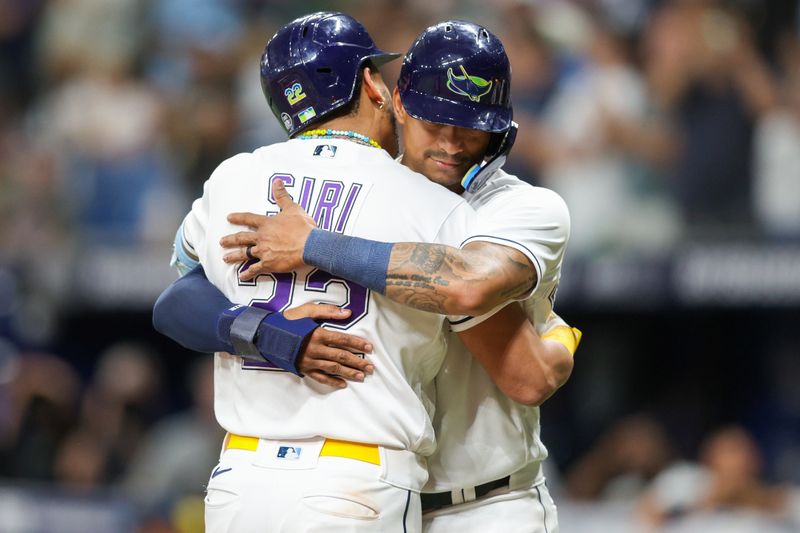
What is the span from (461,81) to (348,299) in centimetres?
58

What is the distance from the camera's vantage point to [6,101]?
838 centimetres

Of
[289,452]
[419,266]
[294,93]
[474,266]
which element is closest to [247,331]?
[289,452]

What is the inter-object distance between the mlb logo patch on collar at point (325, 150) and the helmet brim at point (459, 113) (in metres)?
0.22

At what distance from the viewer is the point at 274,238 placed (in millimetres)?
2553

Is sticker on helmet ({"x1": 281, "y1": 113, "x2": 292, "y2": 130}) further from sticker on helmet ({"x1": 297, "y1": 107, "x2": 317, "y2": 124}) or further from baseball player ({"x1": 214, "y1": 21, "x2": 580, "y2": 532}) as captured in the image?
baseball player ({"x1": 214, "y1": 21, "x2": 580, "y2": 532})

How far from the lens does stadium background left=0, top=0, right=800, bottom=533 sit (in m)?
6.41

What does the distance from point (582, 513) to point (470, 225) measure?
11.8 feet

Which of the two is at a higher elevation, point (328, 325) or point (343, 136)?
point (343, 136)

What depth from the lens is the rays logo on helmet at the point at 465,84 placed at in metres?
2.71

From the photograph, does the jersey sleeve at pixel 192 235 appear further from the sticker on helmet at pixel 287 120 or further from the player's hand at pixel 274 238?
the sticker on helmet at pixel 287 120

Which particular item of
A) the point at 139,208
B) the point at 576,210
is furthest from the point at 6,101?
the point at 576,210

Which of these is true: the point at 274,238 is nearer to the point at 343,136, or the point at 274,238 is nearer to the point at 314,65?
the point at 343,136

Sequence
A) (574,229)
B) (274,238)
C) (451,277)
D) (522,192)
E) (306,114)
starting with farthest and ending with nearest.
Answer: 1. (574,229)
2. (306,114)
3. (522,192)
4. (274,238)
5. (451,277)

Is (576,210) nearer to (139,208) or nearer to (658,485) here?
(658,485)
